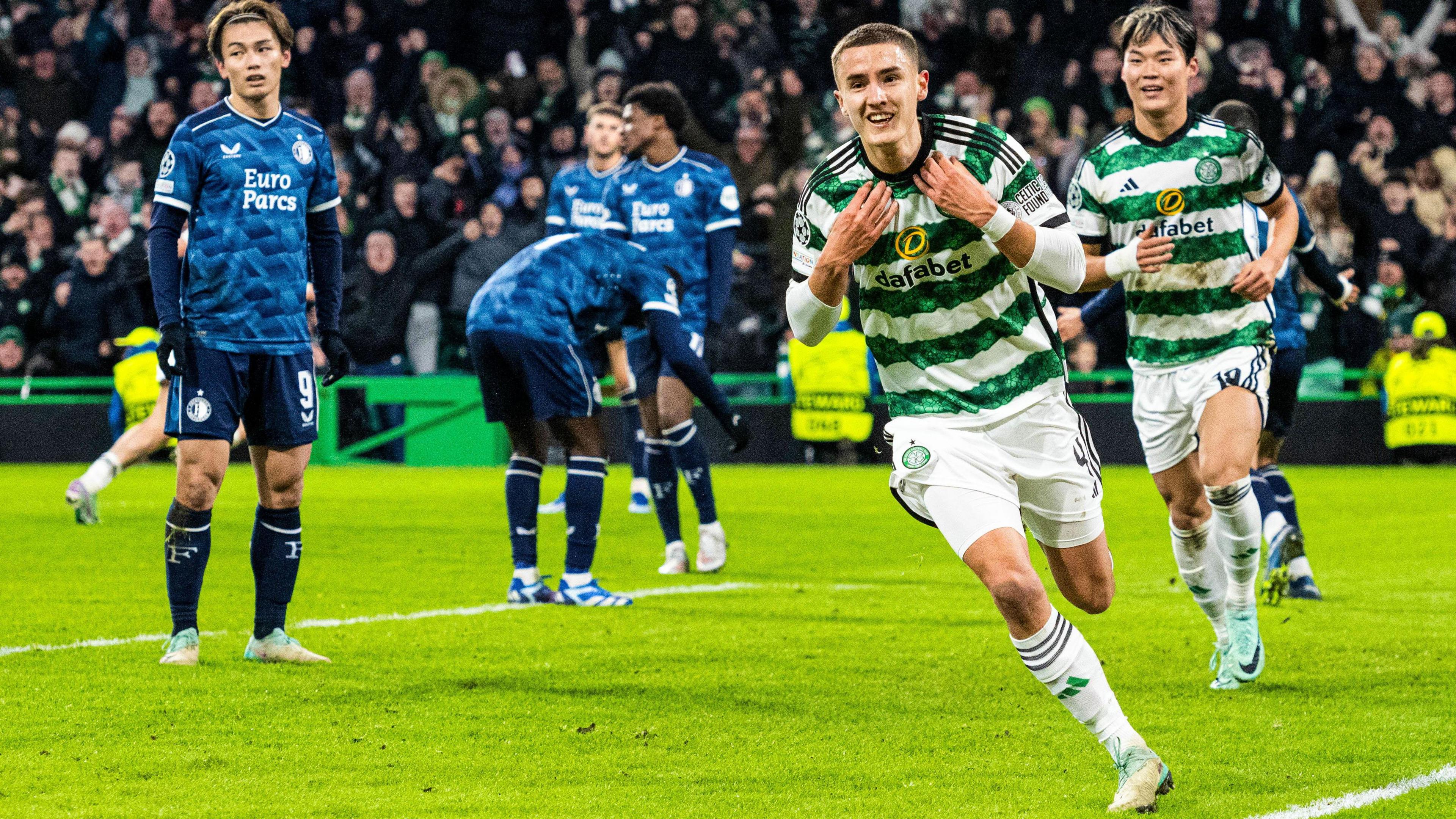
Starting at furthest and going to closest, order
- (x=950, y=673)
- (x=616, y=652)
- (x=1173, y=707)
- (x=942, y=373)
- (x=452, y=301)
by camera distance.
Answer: (x=452, y=301), (x=616, y=652), (x=950, y=673), (x=1173, y=707), (x=942, y=373)

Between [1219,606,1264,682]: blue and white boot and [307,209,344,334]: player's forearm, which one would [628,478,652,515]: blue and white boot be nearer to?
[307,209,344,334]: player's forearm

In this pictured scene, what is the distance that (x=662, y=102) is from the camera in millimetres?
9562

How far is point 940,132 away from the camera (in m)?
4.38

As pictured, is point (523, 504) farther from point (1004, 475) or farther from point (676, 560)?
point (1004, 475)

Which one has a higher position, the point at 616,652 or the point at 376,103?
the point at 376,103

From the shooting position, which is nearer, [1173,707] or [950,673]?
[1173,707]

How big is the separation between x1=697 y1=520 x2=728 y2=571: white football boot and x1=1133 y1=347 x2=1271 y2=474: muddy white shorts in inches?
138

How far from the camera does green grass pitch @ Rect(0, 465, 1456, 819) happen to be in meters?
4.29

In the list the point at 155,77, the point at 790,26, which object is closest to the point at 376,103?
the point at 155,77

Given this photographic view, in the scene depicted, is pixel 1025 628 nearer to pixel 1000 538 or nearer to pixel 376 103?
pixel 1000 538

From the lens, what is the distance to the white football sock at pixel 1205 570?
Result: 5.90m

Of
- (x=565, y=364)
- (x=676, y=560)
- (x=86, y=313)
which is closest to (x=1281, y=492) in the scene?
(x=676, y=560)

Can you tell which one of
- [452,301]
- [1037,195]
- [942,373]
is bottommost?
[452,301]

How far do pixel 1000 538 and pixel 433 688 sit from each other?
2343 mm
